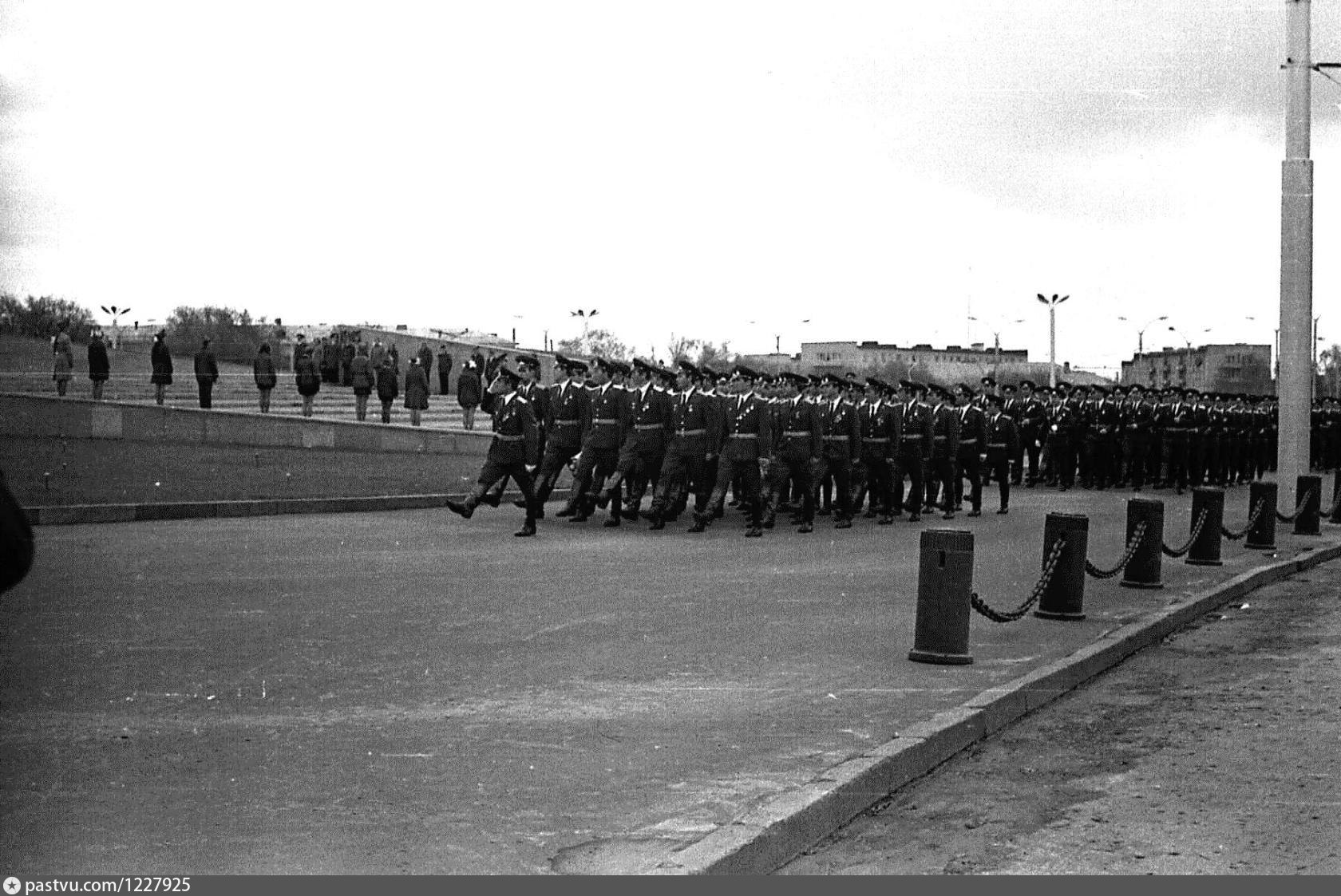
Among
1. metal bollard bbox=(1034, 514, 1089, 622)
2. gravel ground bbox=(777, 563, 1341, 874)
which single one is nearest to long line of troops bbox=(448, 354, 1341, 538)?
metal bollard bbox=(1034, 514, 1089, 622)

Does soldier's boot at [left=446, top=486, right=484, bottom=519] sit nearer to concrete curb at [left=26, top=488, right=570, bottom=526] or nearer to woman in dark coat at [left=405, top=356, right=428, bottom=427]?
concrete curb at [left=26, top=488, right=570, bottom=526]

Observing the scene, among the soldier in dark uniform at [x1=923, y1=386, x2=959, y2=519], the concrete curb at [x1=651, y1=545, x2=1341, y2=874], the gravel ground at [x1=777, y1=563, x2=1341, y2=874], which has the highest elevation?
the soldier in dark uniform at [x1=923, y1=386, x2=959, y2=519]

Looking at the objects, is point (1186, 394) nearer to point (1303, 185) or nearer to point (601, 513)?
point (1303, 185)

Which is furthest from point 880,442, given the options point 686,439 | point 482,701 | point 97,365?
point 97,365

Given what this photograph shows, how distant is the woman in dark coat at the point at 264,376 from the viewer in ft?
116

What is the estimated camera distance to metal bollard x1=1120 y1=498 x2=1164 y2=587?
585 inches

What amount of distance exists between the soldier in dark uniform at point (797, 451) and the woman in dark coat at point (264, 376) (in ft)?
52.5

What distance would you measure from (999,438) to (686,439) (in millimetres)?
8113

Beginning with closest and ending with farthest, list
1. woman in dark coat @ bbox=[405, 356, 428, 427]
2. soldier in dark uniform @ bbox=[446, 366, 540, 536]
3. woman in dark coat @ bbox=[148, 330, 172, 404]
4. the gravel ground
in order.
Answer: the gravel ground, soldier in dark uniform @ bbox=[446, 366, 540, 536], woman in dark coat @ bbox=[148, 330, 172, 404], woman in dark coat @ bbox=[405, 356, 428, 427]

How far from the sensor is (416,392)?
37500mm

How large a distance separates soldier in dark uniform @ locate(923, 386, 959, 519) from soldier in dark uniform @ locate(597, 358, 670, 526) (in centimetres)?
542

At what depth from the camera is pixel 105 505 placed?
20953 mm

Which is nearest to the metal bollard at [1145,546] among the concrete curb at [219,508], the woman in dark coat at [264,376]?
the concrete curb at [219,508]

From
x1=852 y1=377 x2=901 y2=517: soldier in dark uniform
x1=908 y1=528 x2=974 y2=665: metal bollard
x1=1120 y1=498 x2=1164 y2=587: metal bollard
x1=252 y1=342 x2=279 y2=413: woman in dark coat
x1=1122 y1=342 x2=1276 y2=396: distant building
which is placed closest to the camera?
x1=908 y1=528 x2=974 y2=665: metal bollard
